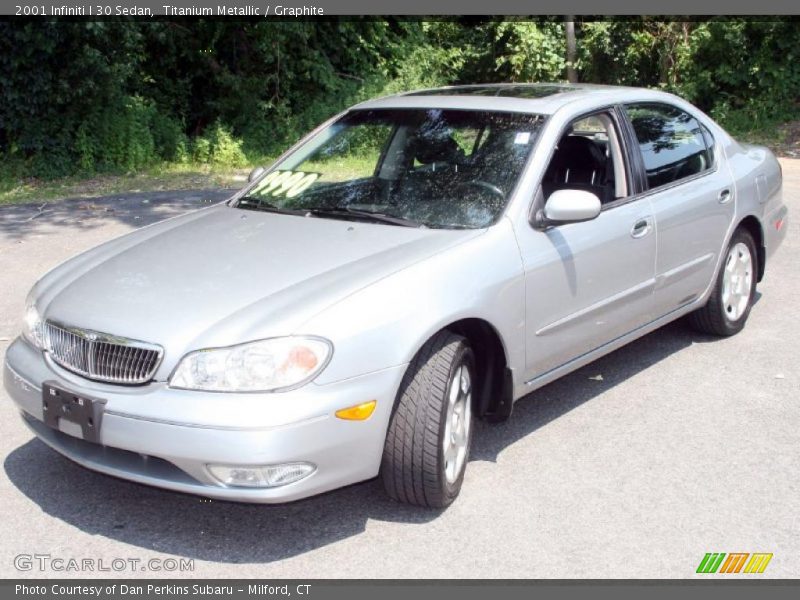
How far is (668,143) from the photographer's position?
5.79 metres

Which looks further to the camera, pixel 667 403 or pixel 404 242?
pixel 667 403

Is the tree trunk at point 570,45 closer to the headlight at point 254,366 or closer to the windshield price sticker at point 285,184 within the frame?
the windshield price sticker at point 285,184

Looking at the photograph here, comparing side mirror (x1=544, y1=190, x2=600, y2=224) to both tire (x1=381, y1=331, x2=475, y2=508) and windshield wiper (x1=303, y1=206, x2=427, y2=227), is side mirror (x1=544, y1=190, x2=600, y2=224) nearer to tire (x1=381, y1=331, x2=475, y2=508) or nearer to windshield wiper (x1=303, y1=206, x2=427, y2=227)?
windshield wiper (x1=303, y1=206, x2=427, y2=227)

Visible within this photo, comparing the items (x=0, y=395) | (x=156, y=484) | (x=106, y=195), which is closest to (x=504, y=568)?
(x=156, y=484)

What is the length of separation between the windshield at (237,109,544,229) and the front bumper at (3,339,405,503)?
1168mm

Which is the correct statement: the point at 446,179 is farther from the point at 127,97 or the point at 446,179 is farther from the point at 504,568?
the point at 127,97

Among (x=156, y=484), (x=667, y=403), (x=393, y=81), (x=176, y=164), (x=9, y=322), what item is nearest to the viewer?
(x=156, y=484)

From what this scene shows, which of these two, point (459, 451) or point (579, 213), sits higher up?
point (579, 213)

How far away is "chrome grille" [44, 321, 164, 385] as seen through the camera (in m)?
3.74

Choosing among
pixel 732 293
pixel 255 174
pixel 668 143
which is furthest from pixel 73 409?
pixel 732 293

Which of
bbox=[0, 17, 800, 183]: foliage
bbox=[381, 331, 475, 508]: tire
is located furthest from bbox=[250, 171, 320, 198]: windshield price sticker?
bbox=[0, 17, 800, 183]: foliage

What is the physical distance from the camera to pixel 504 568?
374cm

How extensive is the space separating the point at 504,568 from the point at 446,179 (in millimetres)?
1919

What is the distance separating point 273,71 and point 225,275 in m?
14.4
